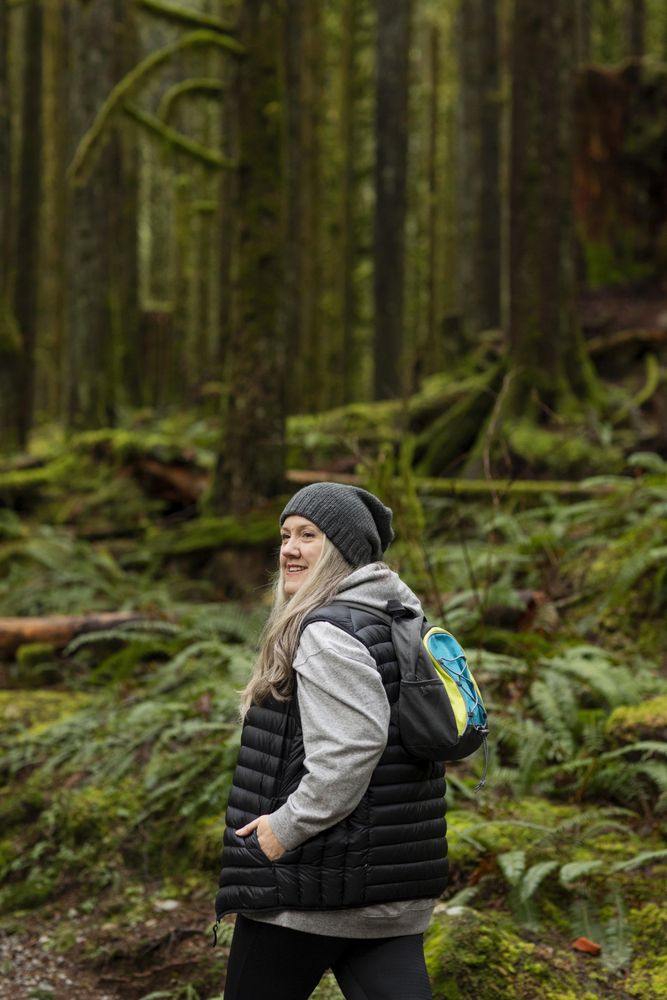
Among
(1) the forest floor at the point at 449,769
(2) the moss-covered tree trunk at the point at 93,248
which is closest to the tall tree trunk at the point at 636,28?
(2) the moss-covered tree trunk at the point at 93,248

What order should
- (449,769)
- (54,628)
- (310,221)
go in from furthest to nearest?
1. (310,221)
2. (54,628)
3. (449,769)

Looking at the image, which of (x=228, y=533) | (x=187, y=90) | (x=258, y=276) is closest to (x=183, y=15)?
(x=187, y=90)

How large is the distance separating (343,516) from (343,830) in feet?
2.56

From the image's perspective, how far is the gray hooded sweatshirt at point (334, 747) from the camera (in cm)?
249

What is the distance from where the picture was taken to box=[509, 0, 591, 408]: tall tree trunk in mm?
10828

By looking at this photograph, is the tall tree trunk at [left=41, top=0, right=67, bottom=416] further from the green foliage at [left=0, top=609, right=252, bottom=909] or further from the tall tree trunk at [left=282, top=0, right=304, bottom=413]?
the green foliage at [left=0, top=609, right=252, bottom=909]

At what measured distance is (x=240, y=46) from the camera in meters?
9.23

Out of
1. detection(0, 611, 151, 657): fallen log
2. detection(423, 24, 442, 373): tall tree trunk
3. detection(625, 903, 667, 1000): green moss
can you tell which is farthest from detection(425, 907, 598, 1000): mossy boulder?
detection(423, 24, 442, 373): tall tree trunk

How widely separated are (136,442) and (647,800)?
27.3 feet

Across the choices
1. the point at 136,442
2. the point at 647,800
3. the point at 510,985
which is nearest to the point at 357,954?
the point at 510,985

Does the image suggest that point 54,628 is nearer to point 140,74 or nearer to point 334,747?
point 140,74

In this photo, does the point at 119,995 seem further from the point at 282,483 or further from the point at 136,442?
the point at 136,442

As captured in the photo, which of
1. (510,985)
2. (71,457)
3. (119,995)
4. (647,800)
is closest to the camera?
(510,985)

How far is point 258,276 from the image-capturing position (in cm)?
929
